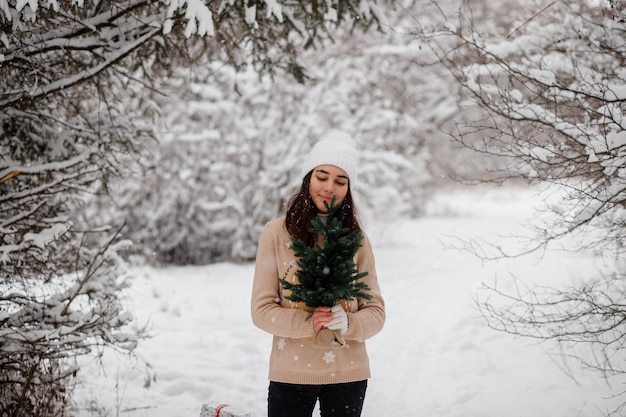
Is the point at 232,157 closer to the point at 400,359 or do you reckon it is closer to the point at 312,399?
the point at 400,359

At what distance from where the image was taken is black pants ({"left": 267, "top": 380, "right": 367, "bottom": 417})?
7.98 ft

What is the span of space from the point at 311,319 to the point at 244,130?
9.93 meters

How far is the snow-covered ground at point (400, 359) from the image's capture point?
4543mm

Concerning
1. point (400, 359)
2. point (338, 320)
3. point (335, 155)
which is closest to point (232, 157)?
point (400, 359)

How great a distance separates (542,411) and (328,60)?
32.9ft

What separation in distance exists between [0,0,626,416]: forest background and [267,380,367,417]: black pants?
167cm

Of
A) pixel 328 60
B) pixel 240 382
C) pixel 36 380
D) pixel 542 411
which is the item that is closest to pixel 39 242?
pixel 36 380

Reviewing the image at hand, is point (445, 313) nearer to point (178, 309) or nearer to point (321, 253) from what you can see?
point (178, 309)

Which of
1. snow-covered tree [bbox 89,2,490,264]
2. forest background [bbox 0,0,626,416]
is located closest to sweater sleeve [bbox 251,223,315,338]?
forest background [bbox 0,0,626,416]

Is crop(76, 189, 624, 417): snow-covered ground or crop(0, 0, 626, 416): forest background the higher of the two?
crop(0, 0, 626, 416): forest background

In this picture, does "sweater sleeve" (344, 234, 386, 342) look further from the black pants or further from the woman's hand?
the black pants

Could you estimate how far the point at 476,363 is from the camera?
5.50m

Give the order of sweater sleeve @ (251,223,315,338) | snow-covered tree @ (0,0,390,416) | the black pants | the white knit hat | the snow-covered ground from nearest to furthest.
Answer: sweater sleeve @ (251,223,315,338) → the black pants → the white knit hat → snow-covered tree @ (0,0,390,416) → the snow-covered ground

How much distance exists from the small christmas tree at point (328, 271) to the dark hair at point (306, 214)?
221 millimetres
